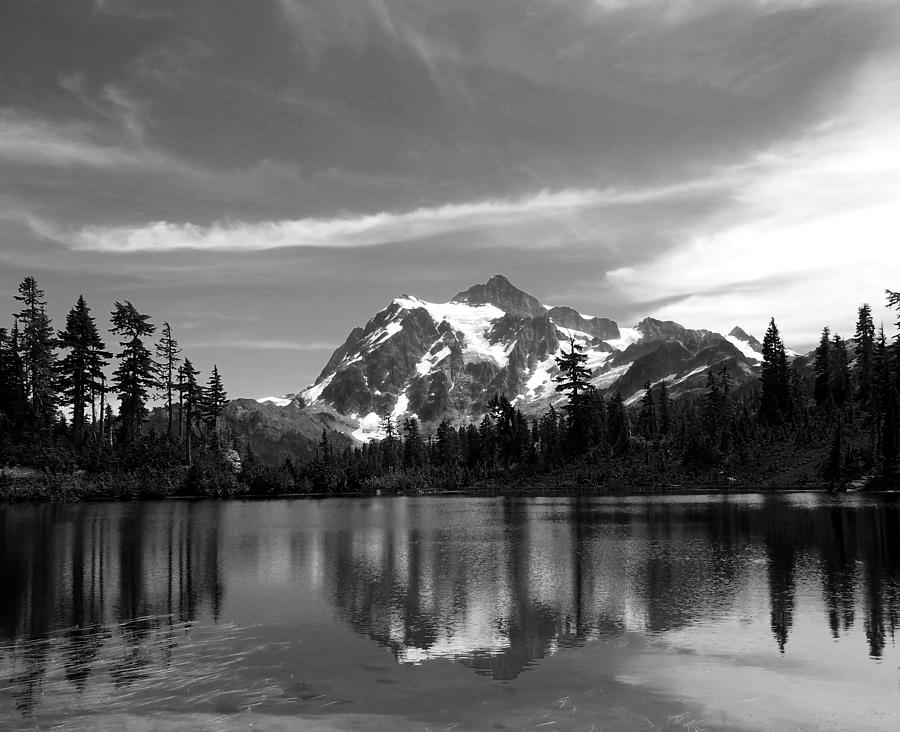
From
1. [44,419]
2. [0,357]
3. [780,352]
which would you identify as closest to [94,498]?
[44,419]

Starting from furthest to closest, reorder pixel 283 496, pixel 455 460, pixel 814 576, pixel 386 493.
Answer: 1. pixel 455 460
2. pixel 386 493
3. pixel 283 496
4. pixel 814 576

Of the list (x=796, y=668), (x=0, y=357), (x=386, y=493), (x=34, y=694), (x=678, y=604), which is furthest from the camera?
(x=386, y=493)

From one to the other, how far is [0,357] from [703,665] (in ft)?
361

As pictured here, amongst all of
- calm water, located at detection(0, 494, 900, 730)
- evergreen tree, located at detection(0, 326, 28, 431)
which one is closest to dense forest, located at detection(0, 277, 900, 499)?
evergreen tree, located at detection(0, 326, 28, 431)

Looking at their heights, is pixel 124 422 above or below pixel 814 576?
above

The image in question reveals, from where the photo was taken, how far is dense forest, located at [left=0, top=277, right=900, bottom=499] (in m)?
102

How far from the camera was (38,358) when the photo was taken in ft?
346

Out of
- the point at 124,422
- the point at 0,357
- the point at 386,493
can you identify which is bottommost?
the point at 386,493

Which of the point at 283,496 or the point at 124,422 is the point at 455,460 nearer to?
the point at 283,496

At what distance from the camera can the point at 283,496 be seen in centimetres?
12669

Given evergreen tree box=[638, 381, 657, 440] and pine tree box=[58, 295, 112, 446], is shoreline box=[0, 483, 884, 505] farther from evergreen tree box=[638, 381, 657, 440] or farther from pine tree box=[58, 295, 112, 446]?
evergreen tree box=[638, 381, 657, 440]

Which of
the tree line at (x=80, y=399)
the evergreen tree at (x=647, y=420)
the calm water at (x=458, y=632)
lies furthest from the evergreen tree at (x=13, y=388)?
the evergreen tree at (x=647, y=420)

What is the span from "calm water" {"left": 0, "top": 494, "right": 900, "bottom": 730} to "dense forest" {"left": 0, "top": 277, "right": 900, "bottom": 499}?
58.3 m

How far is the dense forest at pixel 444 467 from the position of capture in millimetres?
102438
